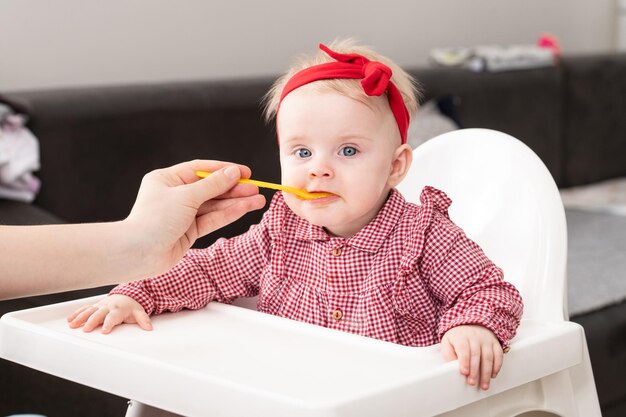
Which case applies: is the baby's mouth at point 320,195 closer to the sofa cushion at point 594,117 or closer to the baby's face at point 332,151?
the baby's face at point 332,151

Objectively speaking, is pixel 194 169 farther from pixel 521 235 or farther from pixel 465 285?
pixel 521 235

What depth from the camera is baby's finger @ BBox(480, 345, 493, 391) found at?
0.90m

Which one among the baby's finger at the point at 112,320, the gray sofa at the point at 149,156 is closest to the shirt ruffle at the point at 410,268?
the baby's finger at the point at 112,320

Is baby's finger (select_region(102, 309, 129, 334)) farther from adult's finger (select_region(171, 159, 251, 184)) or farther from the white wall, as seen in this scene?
the white wall

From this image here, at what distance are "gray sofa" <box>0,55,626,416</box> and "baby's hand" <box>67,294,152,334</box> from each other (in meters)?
0.48

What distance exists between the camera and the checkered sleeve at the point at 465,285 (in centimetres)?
100

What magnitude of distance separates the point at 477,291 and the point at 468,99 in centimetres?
189

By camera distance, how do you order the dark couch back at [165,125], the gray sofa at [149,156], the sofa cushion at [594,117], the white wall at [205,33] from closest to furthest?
the gray sofa at [149,156] → the dark couch back at [165,125] → the white wall at [205,33] → the sofa cushion at [594,117]

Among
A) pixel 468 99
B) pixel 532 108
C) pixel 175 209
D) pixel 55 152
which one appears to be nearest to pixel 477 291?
pixel 175 209

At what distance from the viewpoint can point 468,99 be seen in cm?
289

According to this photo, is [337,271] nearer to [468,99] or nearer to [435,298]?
[435,298]

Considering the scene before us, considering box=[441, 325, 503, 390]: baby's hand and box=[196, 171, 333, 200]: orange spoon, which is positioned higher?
box=[196, 171, 333, 200]: orange spoon

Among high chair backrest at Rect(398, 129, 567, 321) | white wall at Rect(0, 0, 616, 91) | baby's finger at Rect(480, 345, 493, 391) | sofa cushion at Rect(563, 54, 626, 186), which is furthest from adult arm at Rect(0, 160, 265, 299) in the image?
sofa cushion at Rect(563, 54, 626, 186)

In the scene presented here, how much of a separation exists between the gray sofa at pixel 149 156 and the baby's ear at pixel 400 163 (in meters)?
0.63
